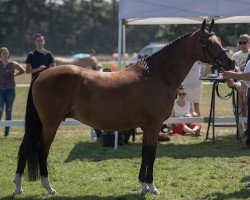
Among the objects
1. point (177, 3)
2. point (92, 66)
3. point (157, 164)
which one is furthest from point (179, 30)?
point (157, 164)

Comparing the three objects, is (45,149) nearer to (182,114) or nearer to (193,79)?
(182,114)

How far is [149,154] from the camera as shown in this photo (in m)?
6.35

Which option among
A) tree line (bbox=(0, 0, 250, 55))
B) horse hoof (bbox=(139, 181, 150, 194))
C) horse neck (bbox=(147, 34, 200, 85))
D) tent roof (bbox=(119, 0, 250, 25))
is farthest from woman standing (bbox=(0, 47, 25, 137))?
tree line (bbox=(0, 0, 250, 55))

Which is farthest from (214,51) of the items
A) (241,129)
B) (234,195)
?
(241,129)

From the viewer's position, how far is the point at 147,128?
628cm

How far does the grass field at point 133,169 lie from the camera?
626 cm

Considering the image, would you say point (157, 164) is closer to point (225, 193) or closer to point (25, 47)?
point (225, 193)

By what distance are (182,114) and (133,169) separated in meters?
3.84

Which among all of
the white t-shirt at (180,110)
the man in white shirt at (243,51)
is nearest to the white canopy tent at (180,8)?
the man in white shirt at (243,51)

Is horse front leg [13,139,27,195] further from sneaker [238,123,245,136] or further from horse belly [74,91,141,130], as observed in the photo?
sneaker [238,123,245,136]

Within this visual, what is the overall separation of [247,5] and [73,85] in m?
4.20

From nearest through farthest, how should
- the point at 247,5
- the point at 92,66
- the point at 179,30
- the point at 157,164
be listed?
the point at 157,164, the point at 247,5, the point at 92,66, the point at 179,30

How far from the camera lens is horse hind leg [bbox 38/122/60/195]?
20.0 feet

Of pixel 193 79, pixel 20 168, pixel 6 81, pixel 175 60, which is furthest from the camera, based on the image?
pixel 193 79
